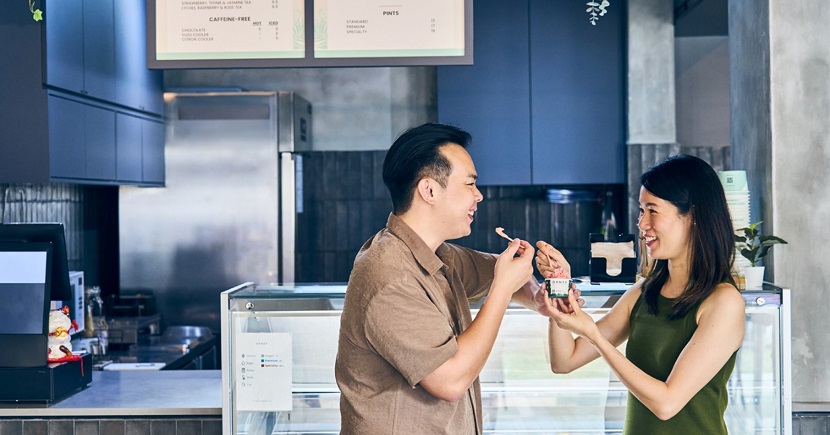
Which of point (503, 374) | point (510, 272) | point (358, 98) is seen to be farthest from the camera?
point (358, 98)

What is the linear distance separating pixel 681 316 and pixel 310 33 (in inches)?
60.3

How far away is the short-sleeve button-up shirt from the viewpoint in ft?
5.32

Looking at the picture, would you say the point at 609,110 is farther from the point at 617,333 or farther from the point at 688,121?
the point at 617,333

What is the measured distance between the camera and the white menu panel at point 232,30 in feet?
9.40

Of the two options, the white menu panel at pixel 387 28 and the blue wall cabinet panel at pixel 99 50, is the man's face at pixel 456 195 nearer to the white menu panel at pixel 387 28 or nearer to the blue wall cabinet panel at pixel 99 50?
the white menu panel at pixel 387 28

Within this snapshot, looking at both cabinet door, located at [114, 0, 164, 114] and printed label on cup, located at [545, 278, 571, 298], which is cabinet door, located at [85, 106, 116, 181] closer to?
cabinet door, located at [114, 0, 164, 114]

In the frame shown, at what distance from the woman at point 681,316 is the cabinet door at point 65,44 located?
2.60 m

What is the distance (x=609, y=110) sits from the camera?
5.11m

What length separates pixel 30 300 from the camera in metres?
2.91

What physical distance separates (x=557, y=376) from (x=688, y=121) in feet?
12.1

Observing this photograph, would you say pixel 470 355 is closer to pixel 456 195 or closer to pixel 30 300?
Answer: pixel 456 195

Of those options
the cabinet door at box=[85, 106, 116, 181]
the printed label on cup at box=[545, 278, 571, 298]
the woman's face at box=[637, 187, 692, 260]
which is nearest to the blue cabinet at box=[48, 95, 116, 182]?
the cabinet door at box=[85, 106, 116, 181]

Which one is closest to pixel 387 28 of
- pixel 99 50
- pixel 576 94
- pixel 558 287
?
pixel 558 287

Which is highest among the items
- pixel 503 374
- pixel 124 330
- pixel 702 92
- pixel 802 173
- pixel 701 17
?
pixel 701 17
